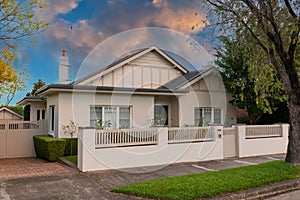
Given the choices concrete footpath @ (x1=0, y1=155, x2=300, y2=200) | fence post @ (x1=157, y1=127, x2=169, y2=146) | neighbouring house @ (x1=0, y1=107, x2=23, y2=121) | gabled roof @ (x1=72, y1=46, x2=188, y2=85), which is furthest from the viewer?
neighbouring house @ (x1=0, y1=107, x2=23, y2=121)

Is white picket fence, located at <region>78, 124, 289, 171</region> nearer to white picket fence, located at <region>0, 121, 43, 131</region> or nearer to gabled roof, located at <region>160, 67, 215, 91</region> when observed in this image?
gabled roof, located at <region>160, 67, 215, 91</region>

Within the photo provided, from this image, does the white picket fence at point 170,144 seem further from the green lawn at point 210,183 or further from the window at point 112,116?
the window at point 112,116

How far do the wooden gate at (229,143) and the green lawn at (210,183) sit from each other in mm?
3475

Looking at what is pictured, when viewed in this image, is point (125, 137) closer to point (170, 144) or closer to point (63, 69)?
point (170, 144)

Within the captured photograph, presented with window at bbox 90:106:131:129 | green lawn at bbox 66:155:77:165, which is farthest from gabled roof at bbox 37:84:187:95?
green lawn at bbox 66:155:77:165

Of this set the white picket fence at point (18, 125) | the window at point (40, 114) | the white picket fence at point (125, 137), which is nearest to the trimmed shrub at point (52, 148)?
the white picket fence at point (18, 125)

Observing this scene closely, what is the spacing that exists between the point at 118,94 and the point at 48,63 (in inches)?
390

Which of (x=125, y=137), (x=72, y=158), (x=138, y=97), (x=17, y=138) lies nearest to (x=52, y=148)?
(x=72, y=158)

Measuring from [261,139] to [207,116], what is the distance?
4262mm

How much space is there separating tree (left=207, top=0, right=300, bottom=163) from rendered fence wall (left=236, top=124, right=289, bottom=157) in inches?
130

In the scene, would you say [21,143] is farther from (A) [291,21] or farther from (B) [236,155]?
(A) [291,21]

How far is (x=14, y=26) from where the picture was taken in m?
8.12

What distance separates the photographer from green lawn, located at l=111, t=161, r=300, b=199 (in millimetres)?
6459

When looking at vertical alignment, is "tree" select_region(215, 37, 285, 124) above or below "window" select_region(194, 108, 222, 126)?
above
